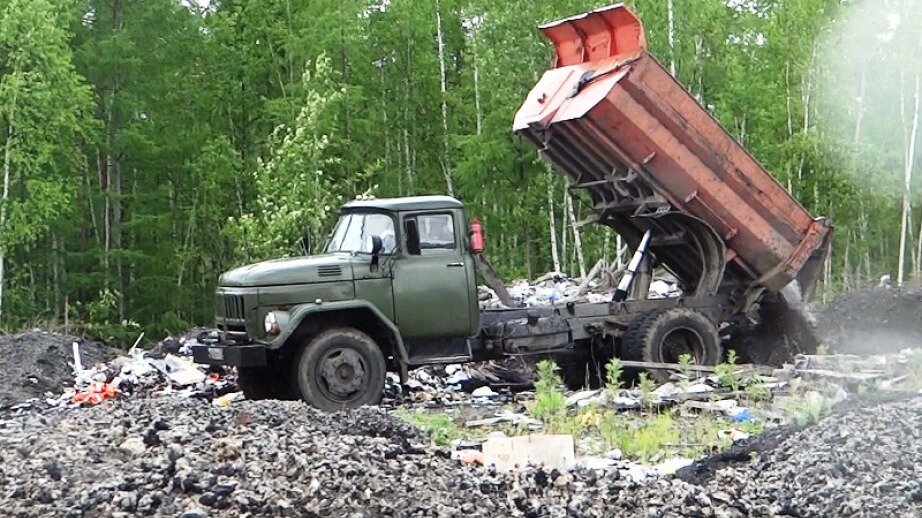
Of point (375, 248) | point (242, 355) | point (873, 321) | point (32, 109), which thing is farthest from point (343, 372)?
point (32, 109)

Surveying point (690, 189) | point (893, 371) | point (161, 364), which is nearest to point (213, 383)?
point (161, 364)

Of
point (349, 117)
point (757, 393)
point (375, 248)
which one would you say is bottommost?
point (757, 393)

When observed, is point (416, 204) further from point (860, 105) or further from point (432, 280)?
point (860, 105)

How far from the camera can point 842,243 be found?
40781 mm

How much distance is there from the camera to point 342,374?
12305 mm

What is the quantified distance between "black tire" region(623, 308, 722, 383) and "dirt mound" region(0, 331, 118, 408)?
6659 millimetres

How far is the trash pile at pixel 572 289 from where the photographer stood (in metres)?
18.7

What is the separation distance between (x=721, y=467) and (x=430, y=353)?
4.94 m

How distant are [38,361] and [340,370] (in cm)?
568

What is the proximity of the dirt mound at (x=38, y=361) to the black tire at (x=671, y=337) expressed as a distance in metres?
6.66

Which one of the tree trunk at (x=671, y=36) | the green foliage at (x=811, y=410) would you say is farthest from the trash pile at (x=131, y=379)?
the tree trunk at (x=671, y=36)

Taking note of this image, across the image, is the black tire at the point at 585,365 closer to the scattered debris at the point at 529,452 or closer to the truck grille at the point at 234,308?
the truck grille at the point at 234,308

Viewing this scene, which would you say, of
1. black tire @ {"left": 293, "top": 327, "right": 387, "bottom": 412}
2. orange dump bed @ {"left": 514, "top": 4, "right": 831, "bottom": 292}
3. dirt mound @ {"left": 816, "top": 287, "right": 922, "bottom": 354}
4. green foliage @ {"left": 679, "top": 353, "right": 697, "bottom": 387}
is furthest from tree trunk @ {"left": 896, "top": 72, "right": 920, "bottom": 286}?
black tire @ {"left": 293, "top": 327, "right": 387, "bottom": 412}

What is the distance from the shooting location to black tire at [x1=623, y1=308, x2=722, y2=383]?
13836mm
